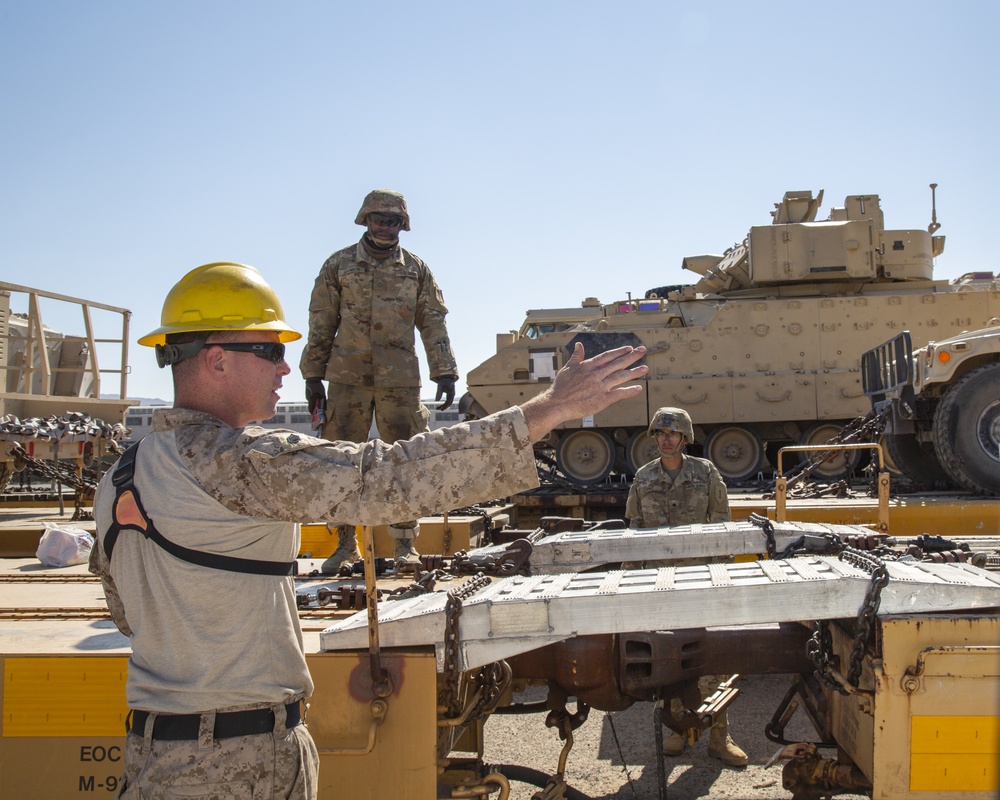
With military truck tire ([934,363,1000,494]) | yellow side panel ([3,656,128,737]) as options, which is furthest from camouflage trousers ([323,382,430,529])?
military truck tire ([934,363,1000,494])

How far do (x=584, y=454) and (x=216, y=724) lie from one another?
11.9 meters

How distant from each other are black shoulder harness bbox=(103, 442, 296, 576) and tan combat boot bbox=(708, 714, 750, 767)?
2953 mm

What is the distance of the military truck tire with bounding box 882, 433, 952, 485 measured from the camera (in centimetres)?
847

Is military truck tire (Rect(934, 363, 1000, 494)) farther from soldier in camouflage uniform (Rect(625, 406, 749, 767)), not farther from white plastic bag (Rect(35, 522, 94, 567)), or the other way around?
white plastic bag (Rect(35, 522, 94, 567))

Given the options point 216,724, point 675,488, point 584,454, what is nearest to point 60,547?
point 675,488

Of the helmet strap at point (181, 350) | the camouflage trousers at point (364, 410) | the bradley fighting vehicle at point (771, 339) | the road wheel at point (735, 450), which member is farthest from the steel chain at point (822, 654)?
the road wheel at point (735, 450)

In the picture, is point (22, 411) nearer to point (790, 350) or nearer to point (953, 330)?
point (790, 350)

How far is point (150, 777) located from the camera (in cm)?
179

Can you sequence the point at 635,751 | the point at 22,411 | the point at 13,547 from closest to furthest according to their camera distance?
1. the point at 635,751
2. the point at 13,547
3. the point at 22,411

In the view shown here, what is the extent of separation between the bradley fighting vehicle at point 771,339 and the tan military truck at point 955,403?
4.57 meters

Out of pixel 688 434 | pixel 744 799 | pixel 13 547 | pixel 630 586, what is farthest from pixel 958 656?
pixel 13 547

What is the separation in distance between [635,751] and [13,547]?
172 inches

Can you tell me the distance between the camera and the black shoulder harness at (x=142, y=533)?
72.9 inches

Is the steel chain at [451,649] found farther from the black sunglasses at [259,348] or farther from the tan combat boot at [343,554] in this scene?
the tan combat boot at [343,554]
